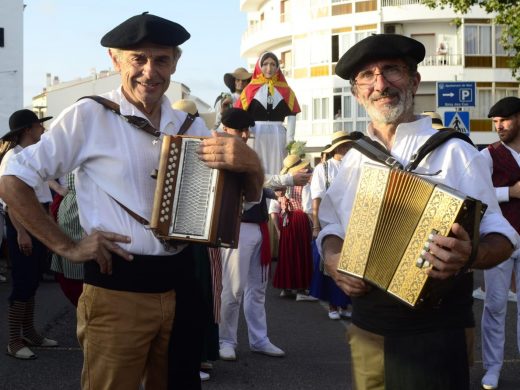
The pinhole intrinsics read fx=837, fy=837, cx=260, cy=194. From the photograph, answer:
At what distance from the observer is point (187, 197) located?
375 cm

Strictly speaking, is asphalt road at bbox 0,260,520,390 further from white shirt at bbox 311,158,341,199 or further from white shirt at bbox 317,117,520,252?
white shirt at bbox 317,117,520,252

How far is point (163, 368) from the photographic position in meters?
4.00

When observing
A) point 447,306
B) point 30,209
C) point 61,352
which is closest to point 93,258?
point 30,209

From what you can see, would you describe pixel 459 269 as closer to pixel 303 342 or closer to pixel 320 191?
pixel 303 342

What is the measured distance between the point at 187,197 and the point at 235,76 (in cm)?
720

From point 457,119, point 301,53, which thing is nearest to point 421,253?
point 457,119

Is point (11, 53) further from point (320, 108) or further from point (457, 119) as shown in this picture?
point (457, 119)

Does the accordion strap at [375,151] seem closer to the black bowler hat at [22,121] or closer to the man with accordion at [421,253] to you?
the man with accordion at [421,253]

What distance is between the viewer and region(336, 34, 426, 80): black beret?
150 inches

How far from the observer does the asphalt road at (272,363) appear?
688cm

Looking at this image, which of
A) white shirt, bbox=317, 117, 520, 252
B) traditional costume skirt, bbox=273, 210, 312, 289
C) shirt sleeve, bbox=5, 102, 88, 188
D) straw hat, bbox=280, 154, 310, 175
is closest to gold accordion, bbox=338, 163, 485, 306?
white shirt, bbox=317, 117, 520, 252

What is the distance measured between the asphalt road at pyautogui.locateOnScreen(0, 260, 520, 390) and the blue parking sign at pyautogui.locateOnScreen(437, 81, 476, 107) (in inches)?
312

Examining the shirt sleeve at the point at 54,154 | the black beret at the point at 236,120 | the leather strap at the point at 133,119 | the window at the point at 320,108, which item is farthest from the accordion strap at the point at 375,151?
the window at the point at 320,108

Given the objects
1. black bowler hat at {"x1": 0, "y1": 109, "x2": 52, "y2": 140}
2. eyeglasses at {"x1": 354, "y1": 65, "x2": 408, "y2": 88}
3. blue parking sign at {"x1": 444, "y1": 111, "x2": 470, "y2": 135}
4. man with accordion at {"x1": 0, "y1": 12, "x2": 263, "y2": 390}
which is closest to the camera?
man with accordion at {"x1": 0, "y1": 12, "x2": 263, "y2": 390}
